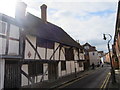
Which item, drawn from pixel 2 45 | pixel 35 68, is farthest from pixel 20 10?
pixel 35 68

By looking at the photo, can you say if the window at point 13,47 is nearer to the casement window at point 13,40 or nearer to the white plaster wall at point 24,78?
the casement window at point 13,40

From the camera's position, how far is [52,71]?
60.0 ft

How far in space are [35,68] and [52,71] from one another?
12.8 ft

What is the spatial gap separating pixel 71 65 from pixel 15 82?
1426cm

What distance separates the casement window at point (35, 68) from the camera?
46.0 ft

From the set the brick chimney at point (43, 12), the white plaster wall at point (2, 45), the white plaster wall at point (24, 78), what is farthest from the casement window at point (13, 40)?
the brick chimney at point (43, 12)

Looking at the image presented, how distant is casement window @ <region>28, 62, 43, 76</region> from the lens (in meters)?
14.0

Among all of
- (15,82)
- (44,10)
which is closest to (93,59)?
(44,10)

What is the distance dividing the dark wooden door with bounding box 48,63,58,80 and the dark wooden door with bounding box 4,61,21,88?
5874 millimetres

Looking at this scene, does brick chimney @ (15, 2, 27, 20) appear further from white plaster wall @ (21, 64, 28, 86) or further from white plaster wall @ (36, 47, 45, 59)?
white plaster wall @ (21, 64, 28, 86)

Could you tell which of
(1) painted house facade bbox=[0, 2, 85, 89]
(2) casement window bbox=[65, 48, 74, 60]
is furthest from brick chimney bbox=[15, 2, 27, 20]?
(2) casement window bbox=[65, 48, 74, 60]

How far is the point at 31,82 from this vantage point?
13.7 metres

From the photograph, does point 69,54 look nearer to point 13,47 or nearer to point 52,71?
point 52,71

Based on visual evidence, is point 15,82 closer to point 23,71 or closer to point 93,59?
point 23,71
